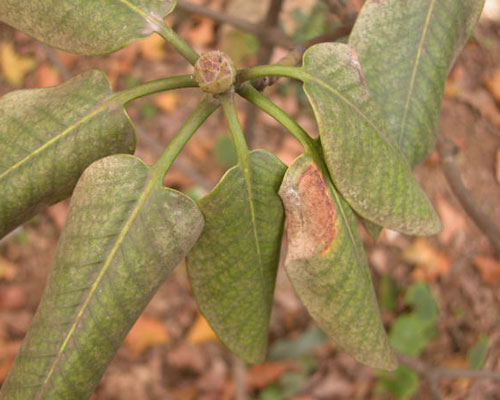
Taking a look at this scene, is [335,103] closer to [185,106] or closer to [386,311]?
[386,311]

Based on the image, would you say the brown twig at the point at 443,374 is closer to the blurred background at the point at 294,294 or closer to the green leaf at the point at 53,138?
the blurred background at the point at 294,294

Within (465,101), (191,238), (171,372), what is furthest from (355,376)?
(191,238)

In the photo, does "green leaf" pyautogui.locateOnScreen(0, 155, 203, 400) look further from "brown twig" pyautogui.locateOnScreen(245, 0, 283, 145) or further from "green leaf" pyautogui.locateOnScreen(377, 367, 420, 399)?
"green leaf" pyautogui.locateOnScreen(377, 367, 420, 399)

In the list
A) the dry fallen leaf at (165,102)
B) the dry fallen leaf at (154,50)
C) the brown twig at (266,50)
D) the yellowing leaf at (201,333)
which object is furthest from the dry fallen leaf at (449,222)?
the dry fallen leaf at (154,50)

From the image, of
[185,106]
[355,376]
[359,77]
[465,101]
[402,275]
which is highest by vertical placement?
[185,106]

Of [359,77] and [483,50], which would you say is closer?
[359,77]

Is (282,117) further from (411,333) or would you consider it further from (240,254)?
(411,333)

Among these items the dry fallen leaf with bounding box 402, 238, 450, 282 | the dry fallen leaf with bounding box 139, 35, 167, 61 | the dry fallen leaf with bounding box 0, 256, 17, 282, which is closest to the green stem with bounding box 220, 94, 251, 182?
the dry fallen leaf with bounding box 402, 238, 450, 282
